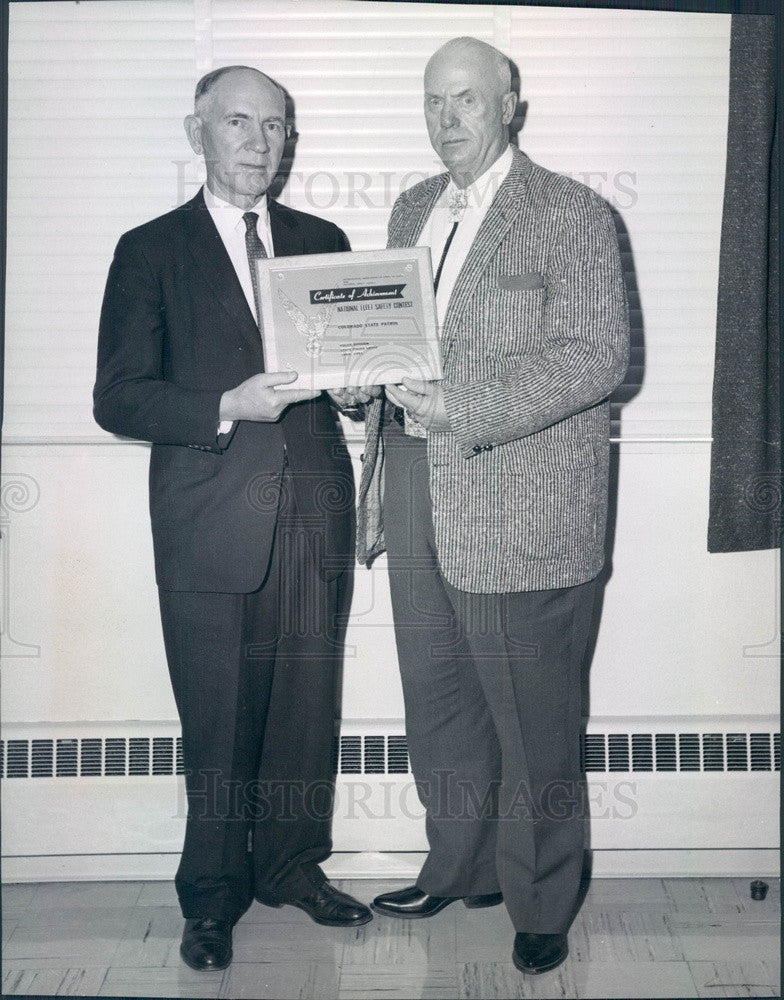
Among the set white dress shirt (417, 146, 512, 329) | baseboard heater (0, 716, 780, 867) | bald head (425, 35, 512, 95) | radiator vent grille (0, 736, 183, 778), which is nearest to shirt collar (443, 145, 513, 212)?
white dress shirt (417, 146, 512, 329)

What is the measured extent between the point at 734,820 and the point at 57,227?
2.17 m

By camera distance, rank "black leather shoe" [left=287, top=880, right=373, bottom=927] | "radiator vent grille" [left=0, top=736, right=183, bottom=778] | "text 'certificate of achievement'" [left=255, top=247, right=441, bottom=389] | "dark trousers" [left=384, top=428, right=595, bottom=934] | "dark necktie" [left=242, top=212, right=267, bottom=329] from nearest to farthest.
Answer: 1. "text 'certificate of achievement'" [left=255, top=247, right=441, bottom=389]
2. "dark trousers" [left=384, top=428, right=595, bottom=934]
3. "dark necktie" [left=242, top=212, right=267, bottom=329]
4. "black leather shoe" [left=287, top=880, right=373, bottom=927]
5. "radiator vent grille" [left=0, top=736, right=183, bottom=778]

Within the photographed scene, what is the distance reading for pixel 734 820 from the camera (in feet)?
8.50

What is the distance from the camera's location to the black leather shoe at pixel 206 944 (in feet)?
7.25

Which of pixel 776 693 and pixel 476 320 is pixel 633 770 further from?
pixel 476 320

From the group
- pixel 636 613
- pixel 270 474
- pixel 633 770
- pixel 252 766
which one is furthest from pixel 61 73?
pixel 633 770

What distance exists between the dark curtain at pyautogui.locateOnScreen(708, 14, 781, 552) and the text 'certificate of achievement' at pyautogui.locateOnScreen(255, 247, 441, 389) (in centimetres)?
83

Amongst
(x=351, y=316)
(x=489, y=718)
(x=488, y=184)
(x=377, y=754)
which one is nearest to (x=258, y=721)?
(x=377, y=754)

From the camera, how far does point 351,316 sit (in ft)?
6.65

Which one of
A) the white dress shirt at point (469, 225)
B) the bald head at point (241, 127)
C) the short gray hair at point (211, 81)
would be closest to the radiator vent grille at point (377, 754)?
the white dress shirt at point (469, 225)

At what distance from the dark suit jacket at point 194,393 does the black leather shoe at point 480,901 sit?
0.90m

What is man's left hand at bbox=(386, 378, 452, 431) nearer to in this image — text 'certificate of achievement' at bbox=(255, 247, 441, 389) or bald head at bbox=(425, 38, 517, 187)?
text 'certificate of achievement' at bbox=(255, 247, 441, 389)

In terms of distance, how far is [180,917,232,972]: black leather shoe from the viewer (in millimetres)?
2209

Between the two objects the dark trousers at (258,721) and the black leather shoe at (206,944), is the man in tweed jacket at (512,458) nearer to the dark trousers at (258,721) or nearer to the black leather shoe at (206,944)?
the dark trousers at (258,721)
